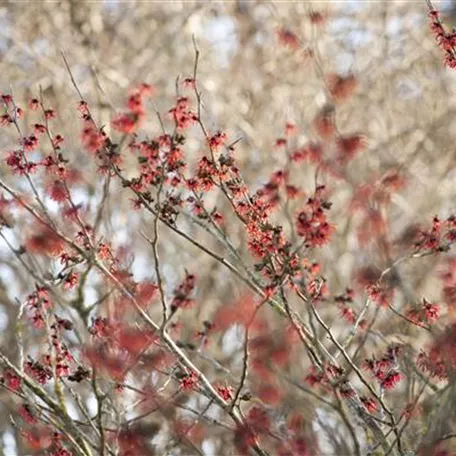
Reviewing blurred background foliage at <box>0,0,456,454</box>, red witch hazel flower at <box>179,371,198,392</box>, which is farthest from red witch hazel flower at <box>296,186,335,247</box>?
blurred background foliage at <box>0,0,456,454</box>

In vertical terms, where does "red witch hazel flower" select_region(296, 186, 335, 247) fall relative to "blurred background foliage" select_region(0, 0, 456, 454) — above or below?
below

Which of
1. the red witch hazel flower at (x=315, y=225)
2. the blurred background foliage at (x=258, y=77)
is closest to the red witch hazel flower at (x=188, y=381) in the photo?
the red witch hazel flower at (x=315, y=225)

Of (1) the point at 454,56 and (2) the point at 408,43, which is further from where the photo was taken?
(2) the point at 408,43

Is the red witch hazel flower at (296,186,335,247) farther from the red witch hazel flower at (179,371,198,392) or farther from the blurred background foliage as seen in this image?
the blurred background foliage

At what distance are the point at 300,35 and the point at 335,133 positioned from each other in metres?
6.41

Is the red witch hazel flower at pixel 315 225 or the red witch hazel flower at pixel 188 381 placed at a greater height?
the red witch hazel flower at pixel 315 225

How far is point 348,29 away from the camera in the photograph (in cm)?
1300

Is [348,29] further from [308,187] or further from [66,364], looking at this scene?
[66,364]

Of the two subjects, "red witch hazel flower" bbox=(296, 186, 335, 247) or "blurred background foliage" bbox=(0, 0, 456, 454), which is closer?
"red witch hazel flower" bbox=(296, 186, 335, 247)

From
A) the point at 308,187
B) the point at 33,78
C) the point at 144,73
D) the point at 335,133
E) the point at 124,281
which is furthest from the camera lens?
the point at 144,73

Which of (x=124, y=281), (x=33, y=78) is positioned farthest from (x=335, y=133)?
(x=33, y=78)

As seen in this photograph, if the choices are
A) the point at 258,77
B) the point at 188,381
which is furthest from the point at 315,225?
the point at 258,77

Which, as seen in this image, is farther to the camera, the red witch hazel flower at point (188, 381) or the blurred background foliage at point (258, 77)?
the blurred background foliage at point (258, 77)

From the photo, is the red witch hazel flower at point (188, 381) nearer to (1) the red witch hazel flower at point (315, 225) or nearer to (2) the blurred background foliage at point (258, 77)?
(1) the red witch hazel flower at point (315, 225)
